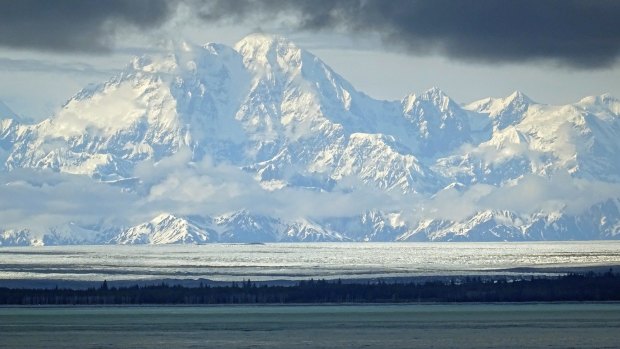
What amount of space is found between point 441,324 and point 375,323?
25.2ft

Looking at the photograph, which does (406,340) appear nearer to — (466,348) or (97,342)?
(466,348)

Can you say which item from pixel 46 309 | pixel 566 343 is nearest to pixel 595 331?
pixel 566 343

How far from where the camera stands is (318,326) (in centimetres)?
15988

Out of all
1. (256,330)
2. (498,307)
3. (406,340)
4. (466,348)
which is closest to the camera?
(466,348)

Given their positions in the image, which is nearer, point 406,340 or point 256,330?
point 406,340

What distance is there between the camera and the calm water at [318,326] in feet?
440

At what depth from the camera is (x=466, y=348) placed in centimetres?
12575

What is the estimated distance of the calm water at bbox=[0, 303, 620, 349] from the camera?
13425cm

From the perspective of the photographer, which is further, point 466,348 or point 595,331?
point 595,331

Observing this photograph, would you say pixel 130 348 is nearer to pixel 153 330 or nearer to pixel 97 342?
pixel 97 342

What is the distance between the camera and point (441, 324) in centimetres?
15925

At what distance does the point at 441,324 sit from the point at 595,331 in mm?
21463

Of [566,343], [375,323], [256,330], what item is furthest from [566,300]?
[566,343]

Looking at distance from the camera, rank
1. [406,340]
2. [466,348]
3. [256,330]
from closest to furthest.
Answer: [466,348] → [406,340] → [256,330]
